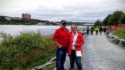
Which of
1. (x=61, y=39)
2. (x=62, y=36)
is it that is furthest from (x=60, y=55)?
(x=62, y=36)

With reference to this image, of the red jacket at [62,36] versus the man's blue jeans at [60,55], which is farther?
the man's blue jeans at [60,55]

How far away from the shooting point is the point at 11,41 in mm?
16484

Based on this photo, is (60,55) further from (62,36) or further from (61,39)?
(62,36)

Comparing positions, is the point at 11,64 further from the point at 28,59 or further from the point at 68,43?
the point at 68,43

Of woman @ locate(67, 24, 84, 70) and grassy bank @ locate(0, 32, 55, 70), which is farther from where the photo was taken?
grassy bank @ locate(0, 32, 55, 70)

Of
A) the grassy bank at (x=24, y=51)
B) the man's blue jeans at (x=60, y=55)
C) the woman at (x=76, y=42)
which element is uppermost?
the woman at (x=76, y=42)

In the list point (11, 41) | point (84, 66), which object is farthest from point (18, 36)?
point (84, 66)

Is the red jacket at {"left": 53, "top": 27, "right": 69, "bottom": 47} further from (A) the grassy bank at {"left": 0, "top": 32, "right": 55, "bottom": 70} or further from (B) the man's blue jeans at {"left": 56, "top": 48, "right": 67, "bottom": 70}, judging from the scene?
(A) the grassy bank at {"left": 0, "top": 32, "right": 55, "bottom": 70}

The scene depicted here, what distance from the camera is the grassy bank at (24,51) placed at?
14203mm

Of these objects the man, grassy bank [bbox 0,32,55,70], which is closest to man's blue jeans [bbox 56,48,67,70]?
the man

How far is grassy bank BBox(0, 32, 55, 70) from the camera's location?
559 inches

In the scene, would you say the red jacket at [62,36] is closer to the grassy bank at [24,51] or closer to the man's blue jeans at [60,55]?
the man's blue jeans at [60,55]

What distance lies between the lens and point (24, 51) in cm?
1570

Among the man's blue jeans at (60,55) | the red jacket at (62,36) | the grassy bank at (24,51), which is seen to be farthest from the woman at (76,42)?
the grassy bank at (24,51)
